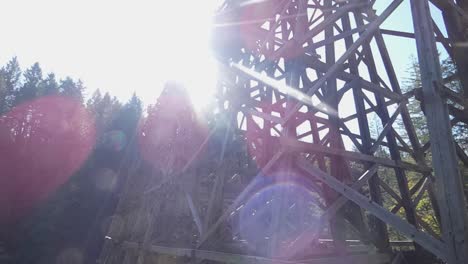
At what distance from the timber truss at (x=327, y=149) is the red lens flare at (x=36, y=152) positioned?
1764cm

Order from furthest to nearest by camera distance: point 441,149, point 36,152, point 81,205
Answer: point 36,152 → point 81,205 → point 441,149

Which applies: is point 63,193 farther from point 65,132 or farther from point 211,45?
point 211,45

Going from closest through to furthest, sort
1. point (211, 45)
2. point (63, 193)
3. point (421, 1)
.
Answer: point (421, 1)
point (211, 45)
point (63, 193)

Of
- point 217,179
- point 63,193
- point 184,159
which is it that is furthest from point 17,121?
point 217,179

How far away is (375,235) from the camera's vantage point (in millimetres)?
4105

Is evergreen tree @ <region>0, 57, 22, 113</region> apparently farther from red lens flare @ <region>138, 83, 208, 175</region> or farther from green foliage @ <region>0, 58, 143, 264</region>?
red lens flare @ <region>138, 83, 208, 175</region>

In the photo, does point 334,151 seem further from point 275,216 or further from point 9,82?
point 9,82

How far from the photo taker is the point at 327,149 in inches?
139

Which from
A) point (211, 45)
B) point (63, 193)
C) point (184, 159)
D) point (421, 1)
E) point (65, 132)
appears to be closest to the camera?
point (421, 1)

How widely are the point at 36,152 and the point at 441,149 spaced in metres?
25.2

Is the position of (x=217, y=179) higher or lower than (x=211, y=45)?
lower

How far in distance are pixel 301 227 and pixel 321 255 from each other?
2010 mm

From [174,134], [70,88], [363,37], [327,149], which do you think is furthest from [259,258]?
[70,88]

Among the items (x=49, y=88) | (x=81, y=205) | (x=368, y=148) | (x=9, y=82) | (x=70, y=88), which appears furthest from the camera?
(x=9, y=82)
